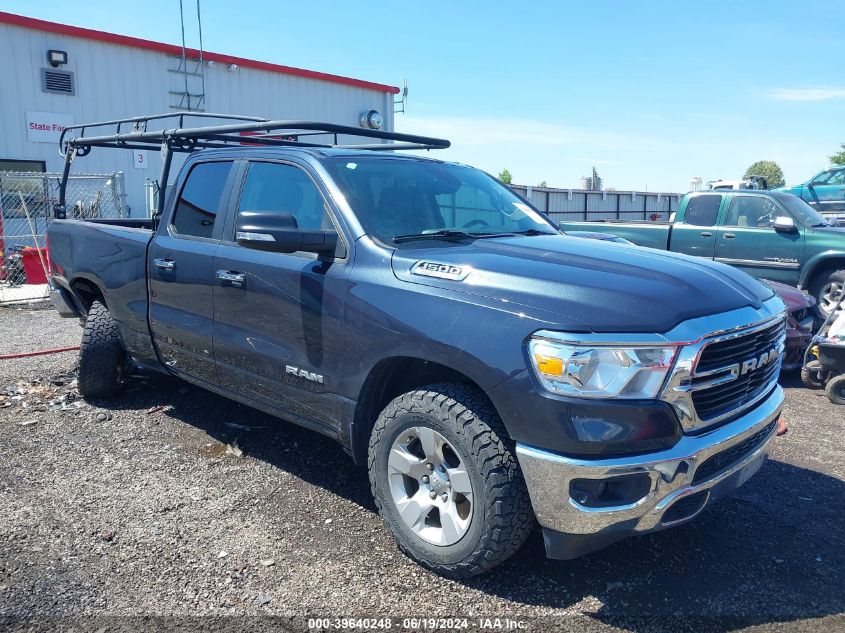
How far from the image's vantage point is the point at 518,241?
12.4 feet

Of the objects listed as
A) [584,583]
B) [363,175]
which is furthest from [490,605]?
[363,175]

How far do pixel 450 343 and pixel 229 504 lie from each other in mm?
1801

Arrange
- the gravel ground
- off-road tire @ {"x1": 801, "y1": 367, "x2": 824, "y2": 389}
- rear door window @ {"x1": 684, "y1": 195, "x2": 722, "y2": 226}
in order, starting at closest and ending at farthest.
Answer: the gravel ground → off-road tire @ {"x1": 801, "y1": 367, "x2": 824, "y2": 389} → rear door window @ {"x1": 684, "y1": 195, "x2": 722, "y2": 226}

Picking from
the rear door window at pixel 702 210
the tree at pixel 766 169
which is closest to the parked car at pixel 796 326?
the rear door window at pixel 702 210

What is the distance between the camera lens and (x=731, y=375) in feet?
9.57

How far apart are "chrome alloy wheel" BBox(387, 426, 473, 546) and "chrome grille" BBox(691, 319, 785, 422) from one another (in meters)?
1.02

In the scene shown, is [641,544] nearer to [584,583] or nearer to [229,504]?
[584,583]

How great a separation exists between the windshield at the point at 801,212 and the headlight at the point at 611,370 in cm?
769

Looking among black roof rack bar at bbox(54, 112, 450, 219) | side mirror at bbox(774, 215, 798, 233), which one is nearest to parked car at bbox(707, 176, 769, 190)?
side mirror at bbox(774, 215, 798, 233)

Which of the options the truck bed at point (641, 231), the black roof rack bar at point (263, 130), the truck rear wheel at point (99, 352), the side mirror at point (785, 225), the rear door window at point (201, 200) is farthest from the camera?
the truck bed at point (641, 231)

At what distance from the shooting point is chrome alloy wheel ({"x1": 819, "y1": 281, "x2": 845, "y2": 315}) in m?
8.50

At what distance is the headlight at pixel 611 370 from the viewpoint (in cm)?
263

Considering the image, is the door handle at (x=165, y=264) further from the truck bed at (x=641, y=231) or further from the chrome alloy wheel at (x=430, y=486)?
the truck bed at (x=641, y=231)

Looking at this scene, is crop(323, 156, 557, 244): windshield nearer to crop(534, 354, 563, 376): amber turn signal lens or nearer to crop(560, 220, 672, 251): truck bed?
crop(534, 354, 563, 376): amber turn signal lens
